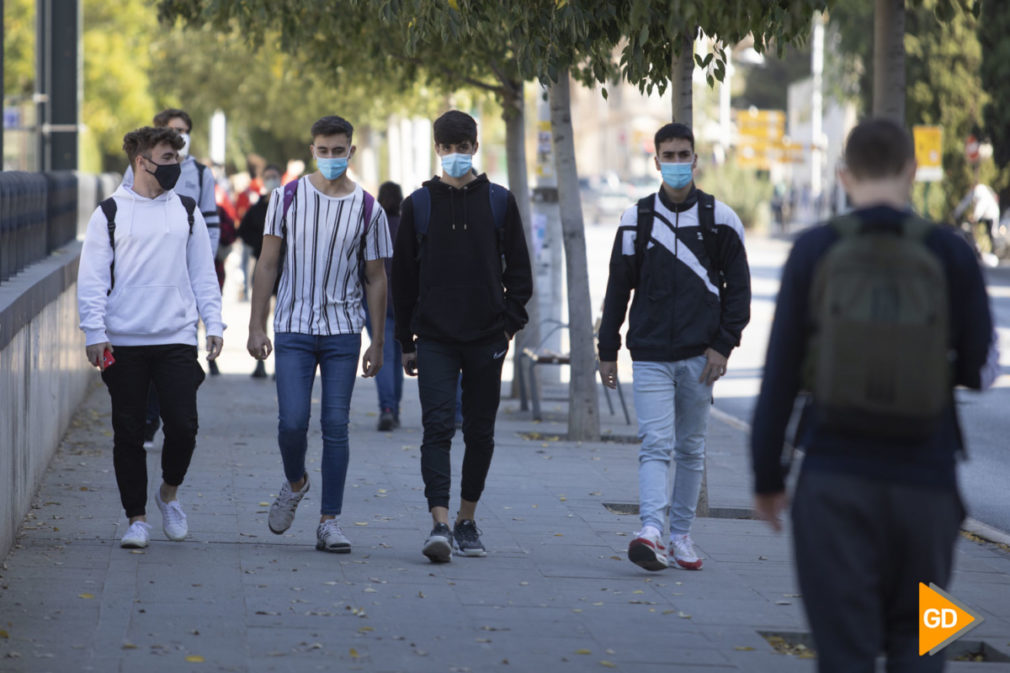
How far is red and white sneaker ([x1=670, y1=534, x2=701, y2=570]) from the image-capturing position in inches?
287

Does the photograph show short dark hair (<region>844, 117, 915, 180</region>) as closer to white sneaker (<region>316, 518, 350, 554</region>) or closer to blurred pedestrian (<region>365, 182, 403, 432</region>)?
→ white sneaker (<region>316, 518, 350, 554</region>)

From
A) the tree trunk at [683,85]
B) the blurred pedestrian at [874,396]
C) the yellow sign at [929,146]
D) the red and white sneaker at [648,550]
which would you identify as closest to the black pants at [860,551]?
the blurred pedestrian at [874,396]

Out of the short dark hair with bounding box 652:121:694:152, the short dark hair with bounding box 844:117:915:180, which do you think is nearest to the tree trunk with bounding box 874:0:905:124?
the short dark hair with bounding box 652:121:694:152

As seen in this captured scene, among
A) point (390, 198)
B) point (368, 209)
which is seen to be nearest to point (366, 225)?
point (368, 209)

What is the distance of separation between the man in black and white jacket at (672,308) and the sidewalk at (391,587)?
1.37 feet

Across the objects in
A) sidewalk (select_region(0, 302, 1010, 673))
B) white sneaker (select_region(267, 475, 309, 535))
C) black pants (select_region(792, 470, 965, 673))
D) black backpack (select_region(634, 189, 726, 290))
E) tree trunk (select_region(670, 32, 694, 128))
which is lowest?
sidewalk (select_region(0, 302, 1010, 673))

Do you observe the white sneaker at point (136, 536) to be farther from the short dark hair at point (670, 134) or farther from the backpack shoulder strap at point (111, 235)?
the short dark hair at point (670, 134)

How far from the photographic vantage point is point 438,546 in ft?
23.3

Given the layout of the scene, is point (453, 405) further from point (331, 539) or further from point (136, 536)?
point (136, 536)

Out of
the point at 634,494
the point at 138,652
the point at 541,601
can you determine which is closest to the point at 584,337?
the point at 634,494

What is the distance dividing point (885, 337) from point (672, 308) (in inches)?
135

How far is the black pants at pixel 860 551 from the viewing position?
12.1 feet

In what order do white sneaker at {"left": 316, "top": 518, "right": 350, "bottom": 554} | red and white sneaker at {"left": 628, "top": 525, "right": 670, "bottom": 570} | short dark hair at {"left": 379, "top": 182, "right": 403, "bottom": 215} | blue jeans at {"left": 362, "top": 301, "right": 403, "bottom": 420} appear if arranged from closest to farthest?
red and white sneaker at {"left": 628, "top": 525, "right": 670, "bottom": 570}, white sneaker at {"left": 316, "top": 518, "right": 350, "bottom": 554}, blue jeans at {"left": 362, "top": 301, "right": 403, "bottom": 420}, short dark hair at {"left": 379, "top": 182, "right": 403, "bottom": 215}

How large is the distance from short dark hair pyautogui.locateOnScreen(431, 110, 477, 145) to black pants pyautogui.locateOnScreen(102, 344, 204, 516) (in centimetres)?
138
